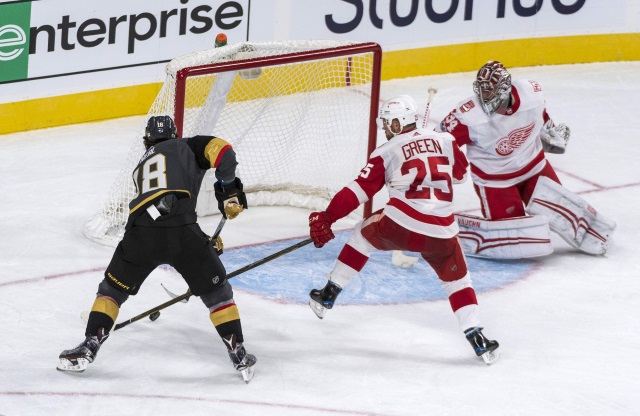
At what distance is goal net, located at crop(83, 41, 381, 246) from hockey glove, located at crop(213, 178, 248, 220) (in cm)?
140

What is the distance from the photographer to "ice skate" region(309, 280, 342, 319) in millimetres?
4945

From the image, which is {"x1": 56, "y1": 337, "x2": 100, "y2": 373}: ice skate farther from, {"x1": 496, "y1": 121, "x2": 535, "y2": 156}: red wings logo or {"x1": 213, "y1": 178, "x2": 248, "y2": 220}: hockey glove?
{"x1": 496, "y1": 121, "x2": 535, "y2": 156}: red wings logo

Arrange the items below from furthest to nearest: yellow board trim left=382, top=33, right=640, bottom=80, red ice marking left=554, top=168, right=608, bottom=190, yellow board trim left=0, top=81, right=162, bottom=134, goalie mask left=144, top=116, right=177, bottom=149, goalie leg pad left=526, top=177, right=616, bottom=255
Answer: yellow board trim left=382, top=33, right=640, bottom=80 < yellow board trim left=0, top=81, right=162, bottom=134 < red ice marking left=554, top=168, right=608, bottom=190 < goalie leg pad left=526, top=177, right=616, bottom=255 < goalie mask left=144, top=116, right=177, bottom=149

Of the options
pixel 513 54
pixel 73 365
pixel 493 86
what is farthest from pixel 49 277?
pixel 513 54

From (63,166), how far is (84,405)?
2.88 metres

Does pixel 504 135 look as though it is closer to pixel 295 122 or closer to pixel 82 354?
pixel 295 122

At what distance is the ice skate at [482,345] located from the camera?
4645 mm

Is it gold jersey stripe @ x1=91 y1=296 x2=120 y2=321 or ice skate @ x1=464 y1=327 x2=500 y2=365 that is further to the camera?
ice skate @ x1=464 y1=327 x2=500 y2=365

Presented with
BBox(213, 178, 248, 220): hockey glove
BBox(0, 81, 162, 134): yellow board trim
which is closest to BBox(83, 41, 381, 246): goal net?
BBox(0, 81, 162, 134): yellow board trim

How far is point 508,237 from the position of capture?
5.72 metres

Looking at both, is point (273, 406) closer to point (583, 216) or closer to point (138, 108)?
point (583, 216)

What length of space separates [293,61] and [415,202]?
130 cm

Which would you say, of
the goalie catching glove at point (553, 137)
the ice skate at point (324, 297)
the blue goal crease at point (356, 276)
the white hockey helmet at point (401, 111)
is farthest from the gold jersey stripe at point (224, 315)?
the goalie catching glove at point (553, 137)

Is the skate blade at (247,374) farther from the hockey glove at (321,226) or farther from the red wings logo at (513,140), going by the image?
the red wings logo at (513,140)
